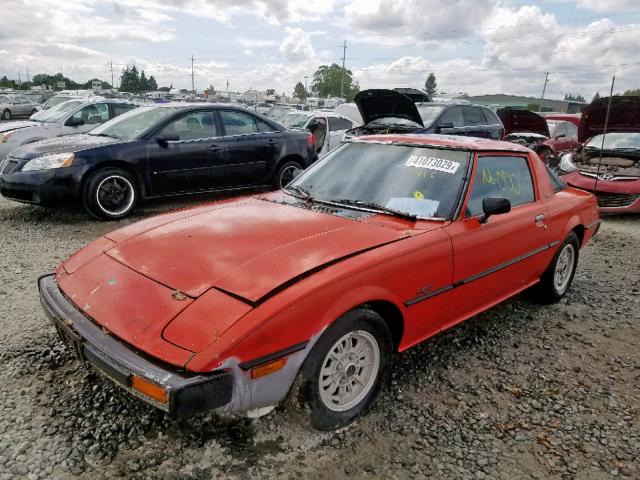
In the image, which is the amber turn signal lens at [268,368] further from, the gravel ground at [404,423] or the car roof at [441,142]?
the car roof at [441,142]

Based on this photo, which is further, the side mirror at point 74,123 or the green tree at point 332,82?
the green tree at point 332,82

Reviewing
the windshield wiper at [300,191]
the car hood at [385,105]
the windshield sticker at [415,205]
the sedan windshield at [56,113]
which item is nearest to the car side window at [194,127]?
the car hood at [385,105]

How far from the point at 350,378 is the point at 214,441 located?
736mm

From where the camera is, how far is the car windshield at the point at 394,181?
303 centimetres

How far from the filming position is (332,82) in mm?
90188

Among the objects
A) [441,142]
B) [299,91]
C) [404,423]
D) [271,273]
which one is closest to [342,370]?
[404,423]

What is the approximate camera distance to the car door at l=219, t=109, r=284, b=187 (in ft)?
22.6

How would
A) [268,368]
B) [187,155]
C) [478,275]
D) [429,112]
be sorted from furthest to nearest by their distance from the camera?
[429,112] → [187,155] → [478,275] → [268,368]

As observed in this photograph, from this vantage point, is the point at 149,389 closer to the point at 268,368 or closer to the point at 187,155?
the point at 268,368

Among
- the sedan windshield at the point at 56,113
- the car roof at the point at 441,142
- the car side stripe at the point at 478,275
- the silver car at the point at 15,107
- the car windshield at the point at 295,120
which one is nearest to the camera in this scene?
the car side stripe at the point at 478,275

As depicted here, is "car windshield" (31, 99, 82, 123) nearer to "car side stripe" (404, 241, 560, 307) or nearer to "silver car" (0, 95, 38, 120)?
"car side stripe" (404, 241, 560, 307)

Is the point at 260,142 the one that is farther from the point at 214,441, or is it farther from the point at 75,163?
the point at 214,441

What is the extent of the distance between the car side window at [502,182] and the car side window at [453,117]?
6.02 m

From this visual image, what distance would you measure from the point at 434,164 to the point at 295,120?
9.52 meters
